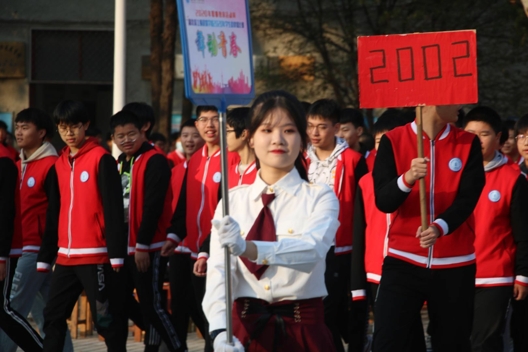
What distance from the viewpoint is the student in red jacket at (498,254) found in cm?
688

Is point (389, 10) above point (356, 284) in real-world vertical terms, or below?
above

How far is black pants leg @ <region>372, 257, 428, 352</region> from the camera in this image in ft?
18.7

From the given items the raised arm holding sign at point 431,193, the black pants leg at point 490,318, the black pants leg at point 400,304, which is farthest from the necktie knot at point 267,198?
the black pants leg at point 490,318

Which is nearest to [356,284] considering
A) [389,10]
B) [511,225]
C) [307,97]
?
[511,225]

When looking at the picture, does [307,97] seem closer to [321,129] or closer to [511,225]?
[321,129]

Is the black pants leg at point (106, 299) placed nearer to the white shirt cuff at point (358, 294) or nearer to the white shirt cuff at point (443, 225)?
the white shirt cuff at point (358, 294)

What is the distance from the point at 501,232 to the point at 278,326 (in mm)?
3107

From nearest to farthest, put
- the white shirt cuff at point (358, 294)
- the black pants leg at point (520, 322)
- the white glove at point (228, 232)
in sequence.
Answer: the white glove at point (228, 232) → the black pants leg at point (520, 322) → the white shirt cuff at point (358, 294)

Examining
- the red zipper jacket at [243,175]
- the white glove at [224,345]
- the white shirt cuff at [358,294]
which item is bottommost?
the white shirt cuff at [358,294]

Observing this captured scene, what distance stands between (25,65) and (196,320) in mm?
14130

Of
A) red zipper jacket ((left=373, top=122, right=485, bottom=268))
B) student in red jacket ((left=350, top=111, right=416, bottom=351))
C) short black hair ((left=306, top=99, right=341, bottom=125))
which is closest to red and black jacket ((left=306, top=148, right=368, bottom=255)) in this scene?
short black hair ((left=306, top=99, right=341, bottom=125))

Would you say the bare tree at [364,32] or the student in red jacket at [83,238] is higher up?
the bare tree at [364,32]

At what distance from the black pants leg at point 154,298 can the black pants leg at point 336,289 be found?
1.20 metres

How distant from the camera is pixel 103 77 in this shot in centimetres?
2147
